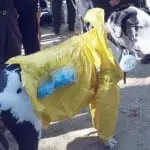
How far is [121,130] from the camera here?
8.42ft

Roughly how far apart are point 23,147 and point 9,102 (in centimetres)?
23

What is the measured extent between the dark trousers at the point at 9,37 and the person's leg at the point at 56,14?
6.82 ft

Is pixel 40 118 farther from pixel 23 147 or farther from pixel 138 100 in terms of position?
pixel 138 100

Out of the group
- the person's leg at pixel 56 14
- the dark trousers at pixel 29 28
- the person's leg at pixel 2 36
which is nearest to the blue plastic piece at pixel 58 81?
the person's leg at pixel 2 36

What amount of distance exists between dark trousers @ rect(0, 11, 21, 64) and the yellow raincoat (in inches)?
15.0

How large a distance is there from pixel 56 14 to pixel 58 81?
265cm

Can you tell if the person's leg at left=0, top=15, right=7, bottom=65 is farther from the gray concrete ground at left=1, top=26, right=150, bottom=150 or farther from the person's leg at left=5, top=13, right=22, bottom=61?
the gray concrete ground at left=1, top=26, right=150, bottom=150

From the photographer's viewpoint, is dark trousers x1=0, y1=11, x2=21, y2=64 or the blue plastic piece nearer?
the blue plastic piece

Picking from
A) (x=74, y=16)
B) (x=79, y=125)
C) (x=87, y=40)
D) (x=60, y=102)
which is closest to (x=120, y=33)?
(x=87, y=40)

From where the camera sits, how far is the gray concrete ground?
8.00 ft

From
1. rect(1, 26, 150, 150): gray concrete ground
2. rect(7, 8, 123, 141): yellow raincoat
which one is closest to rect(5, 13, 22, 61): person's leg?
rect(7, 8, 123, 141): yellow raincoat

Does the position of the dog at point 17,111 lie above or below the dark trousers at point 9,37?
below

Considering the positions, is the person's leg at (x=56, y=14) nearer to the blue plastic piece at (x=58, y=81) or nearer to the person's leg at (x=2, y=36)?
the person's leg at (x=2, y=36)

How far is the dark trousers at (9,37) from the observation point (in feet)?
7.50
